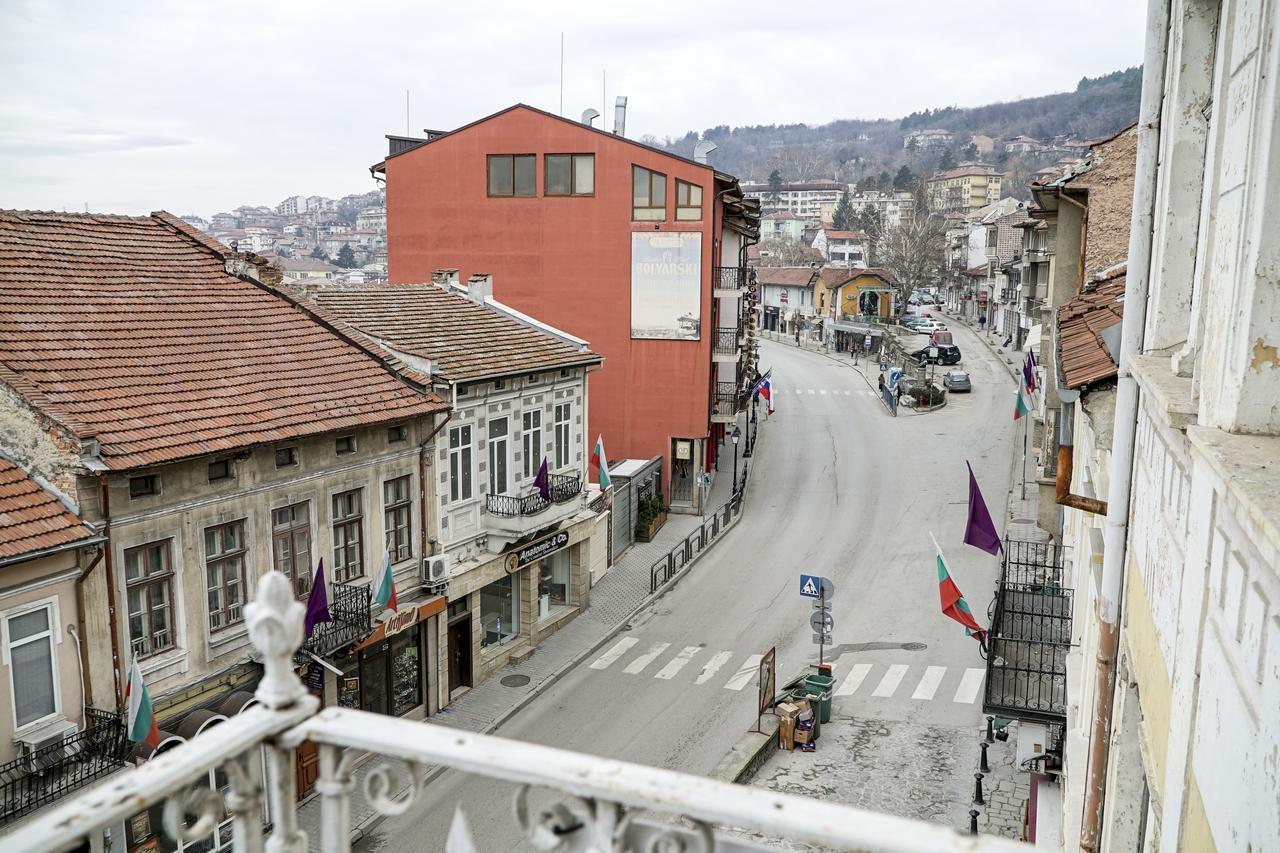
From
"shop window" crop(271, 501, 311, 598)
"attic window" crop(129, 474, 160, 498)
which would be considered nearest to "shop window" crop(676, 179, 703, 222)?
"shop window" crop(271, 501, 311, 598)

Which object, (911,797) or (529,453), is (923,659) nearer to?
(911,797)

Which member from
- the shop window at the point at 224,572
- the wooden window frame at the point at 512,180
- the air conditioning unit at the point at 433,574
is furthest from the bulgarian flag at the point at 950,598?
the wooden window frame at the point at 512,180

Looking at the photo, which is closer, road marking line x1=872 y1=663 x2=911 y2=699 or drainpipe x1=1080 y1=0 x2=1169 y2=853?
drainpipe x1=1080 y1=0 x2=1169 y2=853

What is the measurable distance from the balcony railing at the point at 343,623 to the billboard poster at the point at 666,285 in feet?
61.3

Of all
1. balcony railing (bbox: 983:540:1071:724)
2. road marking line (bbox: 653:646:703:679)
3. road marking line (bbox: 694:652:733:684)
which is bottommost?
road marking line (bbox: 653:646:703:679)

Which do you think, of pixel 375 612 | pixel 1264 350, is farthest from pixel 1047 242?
pixel 1264 350

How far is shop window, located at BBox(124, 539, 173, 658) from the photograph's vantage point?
1457 cm

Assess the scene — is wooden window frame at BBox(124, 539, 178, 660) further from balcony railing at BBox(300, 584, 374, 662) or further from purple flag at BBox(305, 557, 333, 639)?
balcony railing at BBox(300, 584, 374, 662)

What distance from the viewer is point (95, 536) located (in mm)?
13664

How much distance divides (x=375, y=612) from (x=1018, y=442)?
33.0 metres

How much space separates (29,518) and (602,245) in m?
23.9

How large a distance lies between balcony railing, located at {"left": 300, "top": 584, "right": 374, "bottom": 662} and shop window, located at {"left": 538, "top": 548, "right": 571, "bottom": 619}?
305 inches

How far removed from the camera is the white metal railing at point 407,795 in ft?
7.30

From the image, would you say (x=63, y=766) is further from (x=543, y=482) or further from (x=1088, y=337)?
(x=1088, y=337)
